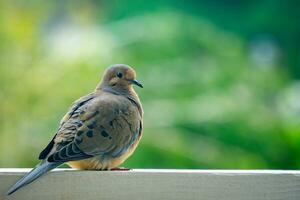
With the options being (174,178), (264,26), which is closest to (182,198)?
(174,178)

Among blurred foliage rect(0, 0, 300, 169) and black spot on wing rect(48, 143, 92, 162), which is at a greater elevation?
blurred foliage rect(0, 0, 300, 169)

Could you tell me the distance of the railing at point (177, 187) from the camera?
183cm

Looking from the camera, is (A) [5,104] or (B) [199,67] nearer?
(A) [5,104]

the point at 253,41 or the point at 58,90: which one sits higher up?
the point at 253,41

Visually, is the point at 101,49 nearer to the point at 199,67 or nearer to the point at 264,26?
the point at 199,67

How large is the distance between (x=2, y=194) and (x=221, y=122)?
2996 mm

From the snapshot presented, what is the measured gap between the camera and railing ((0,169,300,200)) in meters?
1.83

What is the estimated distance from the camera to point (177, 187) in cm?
184

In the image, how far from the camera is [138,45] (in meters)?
5.21

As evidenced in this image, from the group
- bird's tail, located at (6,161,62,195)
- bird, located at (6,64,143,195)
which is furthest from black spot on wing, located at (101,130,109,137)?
bird's tail, located at (6,161,62,195)

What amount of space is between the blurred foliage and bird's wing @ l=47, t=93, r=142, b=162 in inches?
91.0

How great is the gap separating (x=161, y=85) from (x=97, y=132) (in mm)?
2707

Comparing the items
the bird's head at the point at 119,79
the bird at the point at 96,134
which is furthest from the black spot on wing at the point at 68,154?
the bird's head at the point at 119,79

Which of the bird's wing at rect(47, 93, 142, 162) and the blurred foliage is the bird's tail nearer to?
the bird's wing at rect(47, 93, 142, 162)
